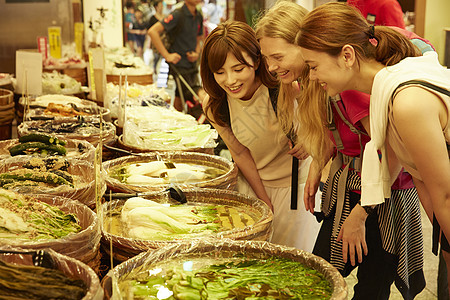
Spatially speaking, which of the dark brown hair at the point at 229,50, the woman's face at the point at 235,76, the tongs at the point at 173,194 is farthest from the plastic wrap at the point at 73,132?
the tongs at the point at 173,194

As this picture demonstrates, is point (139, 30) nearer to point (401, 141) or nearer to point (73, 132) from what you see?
point (73, 132)

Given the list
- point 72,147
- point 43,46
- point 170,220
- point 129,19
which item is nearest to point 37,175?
point 170,220

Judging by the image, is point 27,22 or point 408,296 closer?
point 408,296

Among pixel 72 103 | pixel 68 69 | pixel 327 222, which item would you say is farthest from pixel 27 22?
pixel 327 222

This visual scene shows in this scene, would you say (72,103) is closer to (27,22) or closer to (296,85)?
(296,85)

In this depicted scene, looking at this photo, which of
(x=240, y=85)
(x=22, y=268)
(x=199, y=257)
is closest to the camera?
(x=22, y=268)

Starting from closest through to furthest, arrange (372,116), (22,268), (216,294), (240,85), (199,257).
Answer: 1. (22,268)
2. (216,294)
3. (199,257)
4. (372,116)
5. (240,85)

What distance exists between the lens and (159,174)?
2434 mm

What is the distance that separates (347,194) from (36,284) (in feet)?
5.11

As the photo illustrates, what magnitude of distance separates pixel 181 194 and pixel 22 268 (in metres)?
0.91

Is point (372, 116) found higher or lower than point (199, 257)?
higher

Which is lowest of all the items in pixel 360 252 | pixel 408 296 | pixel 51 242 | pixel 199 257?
pixel 408 296

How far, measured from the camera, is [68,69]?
519 cm

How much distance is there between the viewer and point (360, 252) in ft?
7.66
